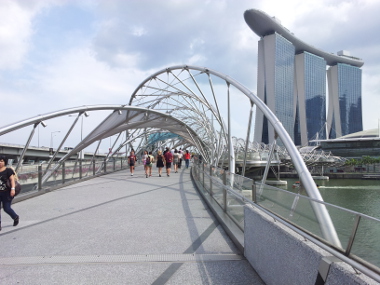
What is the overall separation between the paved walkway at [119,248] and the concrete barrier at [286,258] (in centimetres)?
26

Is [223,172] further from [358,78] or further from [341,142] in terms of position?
[358,78]

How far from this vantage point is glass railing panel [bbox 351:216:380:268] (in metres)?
2.26

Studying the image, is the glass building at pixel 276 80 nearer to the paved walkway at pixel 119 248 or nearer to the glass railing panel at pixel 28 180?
the glass railing panel at pixel 28 180

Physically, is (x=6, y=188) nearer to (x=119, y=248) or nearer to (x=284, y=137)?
(x=119, y=248)

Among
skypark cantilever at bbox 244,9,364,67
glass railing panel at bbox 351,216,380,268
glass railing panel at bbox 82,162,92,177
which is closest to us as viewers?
glass railing panel at bbox 351,216,380,268

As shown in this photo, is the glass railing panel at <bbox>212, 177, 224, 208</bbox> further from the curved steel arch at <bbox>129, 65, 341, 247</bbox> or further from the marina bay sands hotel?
the marina bay sands hotel

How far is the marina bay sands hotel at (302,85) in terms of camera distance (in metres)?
116

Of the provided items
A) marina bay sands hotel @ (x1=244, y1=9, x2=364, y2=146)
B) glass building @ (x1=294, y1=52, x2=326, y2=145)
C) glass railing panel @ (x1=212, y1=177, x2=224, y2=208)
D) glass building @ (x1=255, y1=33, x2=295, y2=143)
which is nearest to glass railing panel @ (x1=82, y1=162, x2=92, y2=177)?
glass railing panel @ (x1=212, y1=177, x2=224, y2=208)

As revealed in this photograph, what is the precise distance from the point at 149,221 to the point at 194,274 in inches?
118

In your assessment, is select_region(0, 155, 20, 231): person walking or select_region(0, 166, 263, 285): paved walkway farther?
select_region(0, 155, 20, 231): person walking

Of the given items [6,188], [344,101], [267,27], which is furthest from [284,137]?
[344,101]

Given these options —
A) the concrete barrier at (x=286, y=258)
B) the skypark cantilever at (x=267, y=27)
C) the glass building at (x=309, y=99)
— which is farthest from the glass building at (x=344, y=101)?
the concrete barrier at (x=286, y=258)

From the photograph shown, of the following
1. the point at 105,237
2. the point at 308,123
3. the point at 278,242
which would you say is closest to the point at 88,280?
the point at 105,237

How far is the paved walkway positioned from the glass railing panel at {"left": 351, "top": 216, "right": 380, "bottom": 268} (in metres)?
1.41
